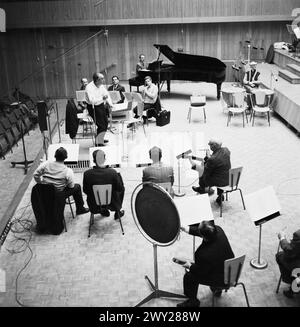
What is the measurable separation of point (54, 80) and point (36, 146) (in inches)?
243

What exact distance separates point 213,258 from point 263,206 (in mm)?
1190

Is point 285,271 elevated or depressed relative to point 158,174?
depressed

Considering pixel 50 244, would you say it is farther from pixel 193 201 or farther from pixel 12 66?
pixel 12 66

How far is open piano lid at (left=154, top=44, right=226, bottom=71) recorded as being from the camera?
1348 cm

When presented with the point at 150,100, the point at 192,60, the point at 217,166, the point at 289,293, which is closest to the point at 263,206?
the point at 289,293

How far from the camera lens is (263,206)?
5.19 m

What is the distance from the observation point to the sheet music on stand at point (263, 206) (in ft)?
16.9

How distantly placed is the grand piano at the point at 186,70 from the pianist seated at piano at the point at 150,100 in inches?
88.6

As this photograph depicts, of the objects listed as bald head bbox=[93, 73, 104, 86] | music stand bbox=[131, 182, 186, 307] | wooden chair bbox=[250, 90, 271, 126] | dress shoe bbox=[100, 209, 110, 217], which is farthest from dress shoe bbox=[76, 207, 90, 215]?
wooden chair bbox=[250, 90, 271, 126]

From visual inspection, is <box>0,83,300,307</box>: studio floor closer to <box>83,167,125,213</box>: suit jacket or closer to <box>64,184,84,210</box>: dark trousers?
<box>64,184,84,210</box>: dark trousers

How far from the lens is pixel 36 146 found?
10422 mm

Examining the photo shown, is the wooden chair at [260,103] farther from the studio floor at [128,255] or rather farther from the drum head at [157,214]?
the drum head at [157,214]

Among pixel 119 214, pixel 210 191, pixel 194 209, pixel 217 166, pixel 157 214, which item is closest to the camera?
pixel 157 214

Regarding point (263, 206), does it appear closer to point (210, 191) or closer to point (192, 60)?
point (210, 191)
